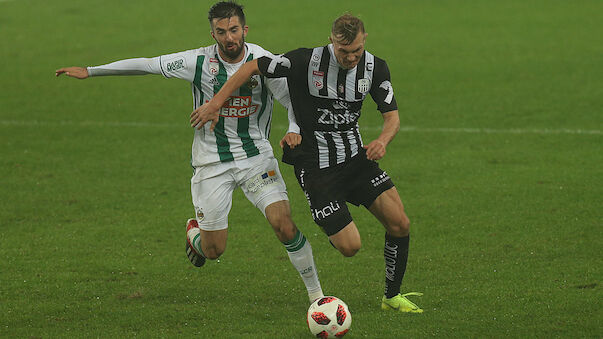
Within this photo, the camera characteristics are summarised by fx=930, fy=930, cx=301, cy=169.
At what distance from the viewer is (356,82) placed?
7.04m

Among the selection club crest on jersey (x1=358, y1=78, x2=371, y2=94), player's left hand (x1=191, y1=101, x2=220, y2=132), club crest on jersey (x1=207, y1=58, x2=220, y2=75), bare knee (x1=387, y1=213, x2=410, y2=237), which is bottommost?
bare knee (x1=387, y1=213, x2=410, y2=237)

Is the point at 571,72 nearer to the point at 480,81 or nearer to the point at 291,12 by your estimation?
the point at 480,81

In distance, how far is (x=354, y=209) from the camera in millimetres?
10516

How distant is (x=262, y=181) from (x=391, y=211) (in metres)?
1.09

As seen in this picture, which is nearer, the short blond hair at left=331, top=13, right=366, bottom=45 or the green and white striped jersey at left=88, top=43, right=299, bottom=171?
the short blond hair at left=331, top=13, right=366, bottom=45

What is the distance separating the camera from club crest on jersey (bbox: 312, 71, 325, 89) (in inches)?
278

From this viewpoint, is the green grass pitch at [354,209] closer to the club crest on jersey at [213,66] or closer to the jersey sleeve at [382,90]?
the jersey sleeve at [382,90]

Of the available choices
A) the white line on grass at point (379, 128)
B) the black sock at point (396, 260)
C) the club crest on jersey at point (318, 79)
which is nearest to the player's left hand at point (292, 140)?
the club crest on jersey at point (318, 79)

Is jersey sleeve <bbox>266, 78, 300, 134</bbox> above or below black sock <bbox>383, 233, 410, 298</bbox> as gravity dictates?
above

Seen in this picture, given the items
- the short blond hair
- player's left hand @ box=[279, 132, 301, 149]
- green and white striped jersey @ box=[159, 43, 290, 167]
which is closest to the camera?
the short blond hair

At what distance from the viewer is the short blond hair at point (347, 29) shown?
6.62 m

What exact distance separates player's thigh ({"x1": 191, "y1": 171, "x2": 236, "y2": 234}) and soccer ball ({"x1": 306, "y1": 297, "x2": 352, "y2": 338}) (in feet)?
4.61

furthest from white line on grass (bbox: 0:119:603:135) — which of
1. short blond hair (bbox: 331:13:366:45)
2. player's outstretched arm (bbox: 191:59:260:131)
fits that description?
short blond hair (bbox: 331:13:366:45)

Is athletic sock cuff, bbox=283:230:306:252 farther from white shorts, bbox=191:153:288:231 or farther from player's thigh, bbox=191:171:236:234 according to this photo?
player's thigh, bbox=191:171:236:234
